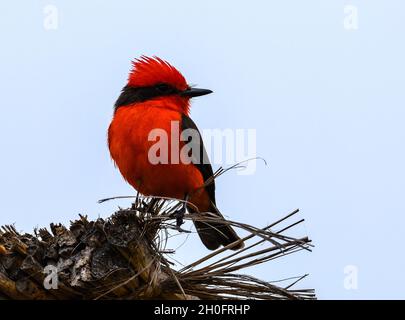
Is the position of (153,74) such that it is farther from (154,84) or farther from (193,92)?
(193,92)

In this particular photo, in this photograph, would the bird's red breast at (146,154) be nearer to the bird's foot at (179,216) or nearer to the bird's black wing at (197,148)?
the bird's black wing at (197,148)

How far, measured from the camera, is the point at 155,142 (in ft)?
23.1

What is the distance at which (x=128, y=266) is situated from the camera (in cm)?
441

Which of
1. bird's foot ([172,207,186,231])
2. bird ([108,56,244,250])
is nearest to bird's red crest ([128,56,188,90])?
bird ([108,56,244,250])

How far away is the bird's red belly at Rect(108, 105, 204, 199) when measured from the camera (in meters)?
7.03

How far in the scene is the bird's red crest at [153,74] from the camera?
792cm

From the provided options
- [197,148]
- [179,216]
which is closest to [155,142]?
[197,148]

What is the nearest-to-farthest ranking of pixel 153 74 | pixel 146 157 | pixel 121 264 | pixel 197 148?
pixel 121 264, pixel 146 157, pixel 197 148, pixel 153 74

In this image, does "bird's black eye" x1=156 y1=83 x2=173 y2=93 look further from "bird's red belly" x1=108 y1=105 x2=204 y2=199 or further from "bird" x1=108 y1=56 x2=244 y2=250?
"bird's red belly" x1=108 y1=105 x2=204 y2=199

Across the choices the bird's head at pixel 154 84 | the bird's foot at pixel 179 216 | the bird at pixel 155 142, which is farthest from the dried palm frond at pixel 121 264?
the bird's head at pixel 154 84

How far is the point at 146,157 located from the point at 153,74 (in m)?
1.27

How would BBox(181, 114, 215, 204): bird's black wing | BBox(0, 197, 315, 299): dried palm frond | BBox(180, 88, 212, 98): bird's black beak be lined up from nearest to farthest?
BBox(0, 197, 315, 299): dried palm frond
BBox(181, 114, 215, 204): bird's black wing
BBox(180, 88, 212, 98): bird's black beak
